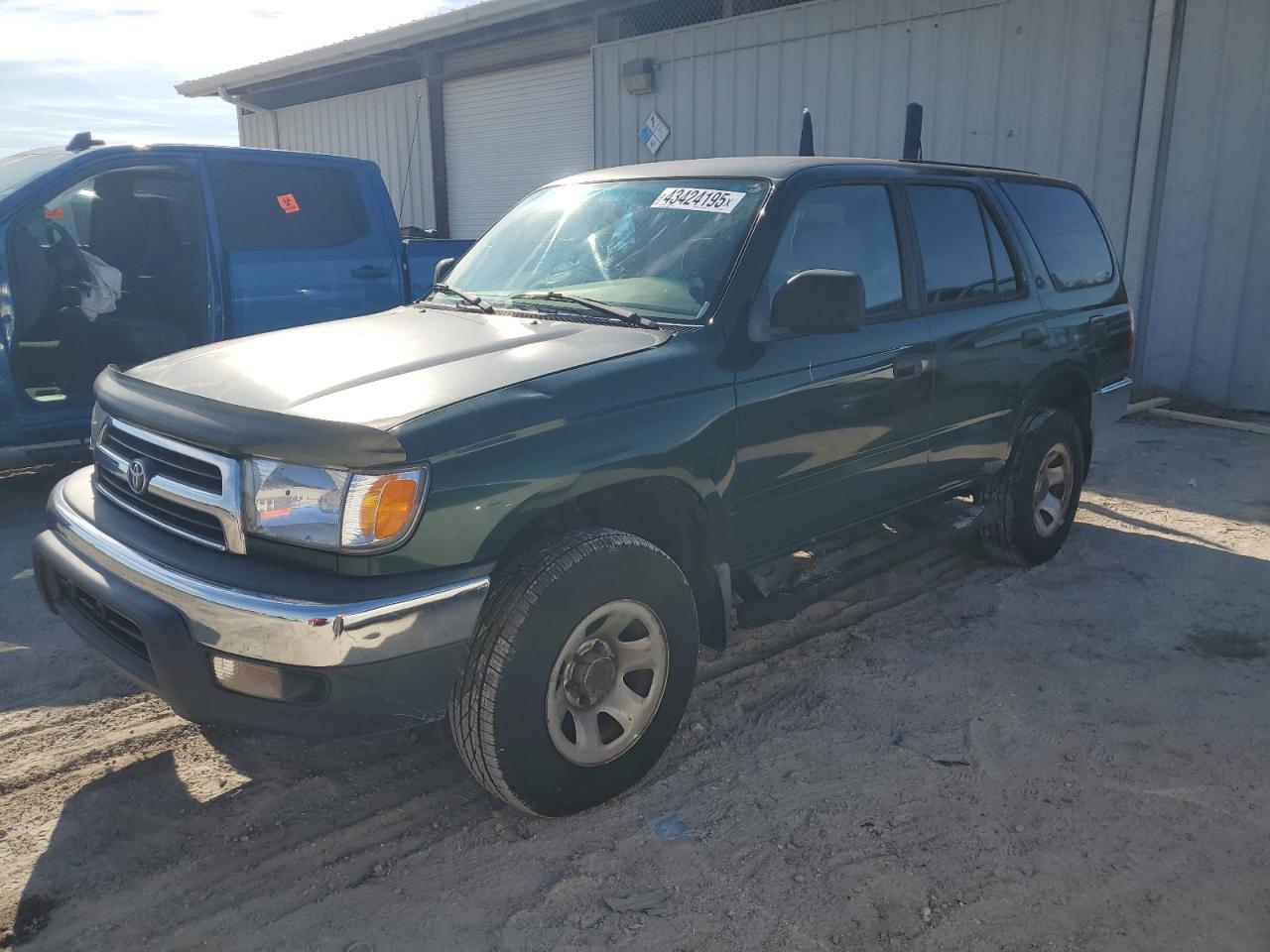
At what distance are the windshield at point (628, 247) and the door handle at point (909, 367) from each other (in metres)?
0.82

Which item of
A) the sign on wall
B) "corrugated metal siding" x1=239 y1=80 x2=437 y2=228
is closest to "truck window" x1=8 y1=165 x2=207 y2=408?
the sign on wall

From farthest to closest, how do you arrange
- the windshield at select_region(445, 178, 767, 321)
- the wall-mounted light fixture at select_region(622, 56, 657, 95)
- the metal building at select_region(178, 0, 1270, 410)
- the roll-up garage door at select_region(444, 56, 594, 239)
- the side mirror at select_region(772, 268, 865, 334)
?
the roll-up garage door at select_region(444, 56, 594, 239), the wall-mounted light fixture at select_region(622, 56, 657, 95), the metal building at select_region(178, 0, 1270, 410), the windshield at select_region(445, 178, 767, 321), the side mirror at select_region(772, 268, 865, 334)

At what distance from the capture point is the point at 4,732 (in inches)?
131

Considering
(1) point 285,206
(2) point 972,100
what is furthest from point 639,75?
(1) point 285,206

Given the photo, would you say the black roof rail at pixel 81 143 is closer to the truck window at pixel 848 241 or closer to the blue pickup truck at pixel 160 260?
the blue pickup truck at pixel 160 260

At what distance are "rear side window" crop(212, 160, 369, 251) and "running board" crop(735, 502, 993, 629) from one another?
14.0 ft

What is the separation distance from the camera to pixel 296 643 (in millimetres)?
2334

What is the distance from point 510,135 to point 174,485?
1292 centimetres

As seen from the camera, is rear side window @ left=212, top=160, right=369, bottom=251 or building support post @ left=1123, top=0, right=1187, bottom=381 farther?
building support post @ left=1123, top=0, right=1187, bottom=381

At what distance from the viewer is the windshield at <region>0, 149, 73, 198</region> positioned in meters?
5.61

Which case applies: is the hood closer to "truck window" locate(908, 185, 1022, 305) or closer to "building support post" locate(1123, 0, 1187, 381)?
"truck window" locate(908, 185, 1022, 305)

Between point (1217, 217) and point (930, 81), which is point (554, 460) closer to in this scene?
point (1217, 217)

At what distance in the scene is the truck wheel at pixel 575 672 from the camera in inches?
102

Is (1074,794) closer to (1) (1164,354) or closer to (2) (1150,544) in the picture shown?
(2) (1150,544)
